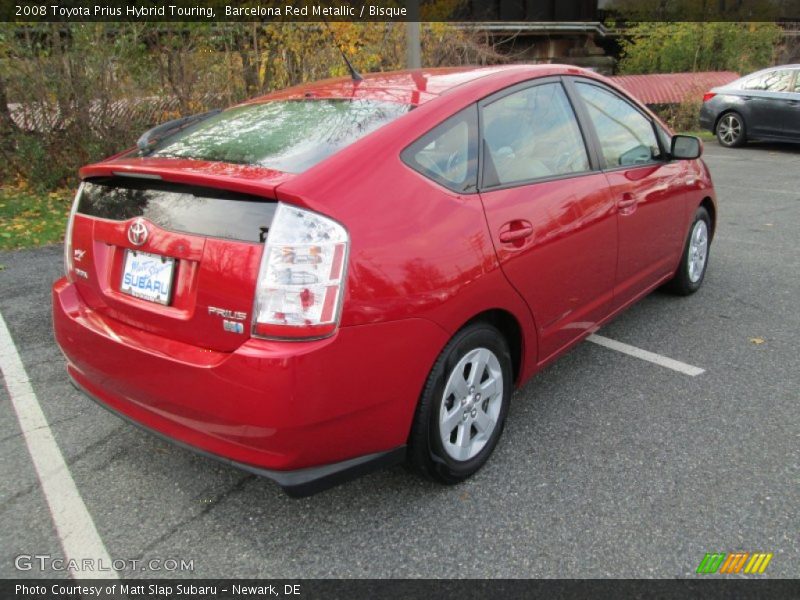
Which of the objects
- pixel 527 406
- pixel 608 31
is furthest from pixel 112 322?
pixel 608 31

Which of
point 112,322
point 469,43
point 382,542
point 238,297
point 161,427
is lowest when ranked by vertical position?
point 382,542

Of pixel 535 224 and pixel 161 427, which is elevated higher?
pixel 535 224

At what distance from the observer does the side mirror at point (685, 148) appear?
400cm

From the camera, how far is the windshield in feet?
8.08

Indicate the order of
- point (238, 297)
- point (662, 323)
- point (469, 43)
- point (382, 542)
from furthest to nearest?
point (469, 43) → point (662, 323) → point (382, 542) → point (238, 297)

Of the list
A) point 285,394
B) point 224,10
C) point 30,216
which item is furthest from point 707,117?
point 285,394

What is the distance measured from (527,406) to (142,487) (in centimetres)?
183

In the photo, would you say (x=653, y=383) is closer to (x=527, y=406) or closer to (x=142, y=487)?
(x=527, y=406)

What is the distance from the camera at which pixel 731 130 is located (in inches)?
498

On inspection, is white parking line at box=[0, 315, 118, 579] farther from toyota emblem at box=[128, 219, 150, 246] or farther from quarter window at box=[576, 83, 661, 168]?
quarter window at box=[576, 83, 661, 168]

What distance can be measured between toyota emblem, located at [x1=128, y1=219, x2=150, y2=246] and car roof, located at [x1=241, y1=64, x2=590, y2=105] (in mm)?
1098

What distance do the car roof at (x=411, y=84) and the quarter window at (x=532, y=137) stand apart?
0.12 m

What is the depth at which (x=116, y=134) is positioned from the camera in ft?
28.0

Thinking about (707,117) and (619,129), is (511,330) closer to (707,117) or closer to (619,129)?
(619,129)
